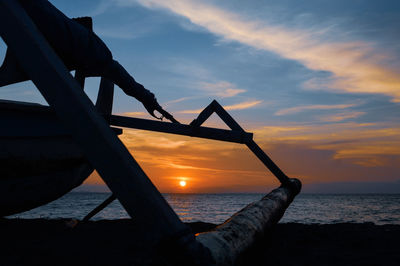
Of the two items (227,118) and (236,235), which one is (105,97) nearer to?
(227,118)

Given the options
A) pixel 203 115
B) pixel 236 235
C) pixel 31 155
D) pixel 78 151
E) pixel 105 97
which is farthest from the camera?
pixel 105 97

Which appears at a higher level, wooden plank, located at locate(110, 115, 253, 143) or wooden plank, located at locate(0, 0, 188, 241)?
wooden plank, located at locate(110, 115, 253, 143)

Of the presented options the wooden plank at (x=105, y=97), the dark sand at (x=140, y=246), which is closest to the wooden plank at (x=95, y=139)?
the dark sand at (x=140, y=246)

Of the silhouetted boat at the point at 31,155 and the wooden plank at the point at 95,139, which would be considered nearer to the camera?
the wooden plank at the point at 95,139

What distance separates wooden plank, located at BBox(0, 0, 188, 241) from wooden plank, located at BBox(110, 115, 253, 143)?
3.12 m

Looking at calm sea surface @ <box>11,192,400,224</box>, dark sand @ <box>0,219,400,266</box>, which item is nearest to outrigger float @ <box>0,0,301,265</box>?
dark sand @ <box>0,219,400,266</box>

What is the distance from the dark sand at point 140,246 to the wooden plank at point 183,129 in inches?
70.3

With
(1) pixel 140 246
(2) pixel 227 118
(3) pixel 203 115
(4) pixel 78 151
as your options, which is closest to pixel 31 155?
(4) pixel 78 151

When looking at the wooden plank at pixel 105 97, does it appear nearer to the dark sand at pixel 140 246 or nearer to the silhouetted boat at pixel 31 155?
the silhouetted boat at pixel 31 155

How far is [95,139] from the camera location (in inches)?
56.6

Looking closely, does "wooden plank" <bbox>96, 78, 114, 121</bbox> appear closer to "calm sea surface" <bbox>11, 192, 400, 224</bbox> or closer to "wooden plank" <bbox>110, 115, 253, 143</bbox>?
"wooden plank" <bbox>110, 115, 253, 143</bbox>

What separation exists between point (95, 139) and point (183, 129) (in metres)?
3.66

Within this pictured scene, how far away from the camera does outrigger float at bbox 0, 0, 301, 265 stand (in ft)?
4.64

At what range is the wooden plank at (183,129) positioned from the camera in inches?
187
